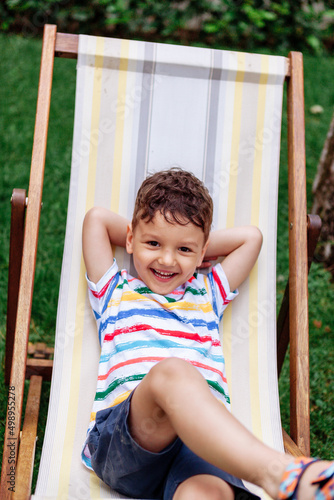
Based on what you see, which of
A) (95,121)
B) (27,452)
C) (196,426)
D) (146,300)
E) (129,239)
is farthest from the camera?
(95,121)

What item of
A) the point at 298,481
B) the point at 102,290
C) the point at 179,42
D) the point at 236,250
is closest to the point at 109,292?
the point at 102,290

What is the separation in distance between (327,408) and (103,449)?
4.84ft

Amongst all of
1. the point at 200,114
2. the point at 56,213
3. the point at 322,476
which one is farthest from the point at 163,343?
the point at 56,213

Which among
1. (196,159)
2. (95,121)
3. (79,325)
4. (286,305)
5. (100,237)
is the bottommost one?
(79,325)

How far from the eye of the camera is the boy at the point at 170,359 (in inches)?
61.2

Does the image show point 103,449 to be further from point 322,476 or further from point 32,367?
point 32,367

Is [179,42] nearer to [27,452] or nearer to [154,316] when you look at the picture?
[154,316]

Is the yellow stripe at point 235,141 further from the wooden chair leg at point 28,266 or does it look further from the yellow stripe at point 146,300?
the wooden chair leg at point 28,266

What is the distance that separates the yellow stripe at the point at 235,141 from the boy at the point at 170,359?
0.15m

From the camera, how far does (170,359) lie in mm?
1726

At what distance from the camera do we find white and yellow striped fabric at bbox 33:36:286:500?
8.02 feet

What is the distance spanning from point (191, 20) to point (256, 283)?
450 centimetres

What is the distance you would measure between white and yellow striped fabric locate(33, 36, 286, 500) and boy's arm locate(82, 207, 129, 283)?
9cm

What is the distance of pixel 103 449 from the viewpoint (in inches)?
73.7
